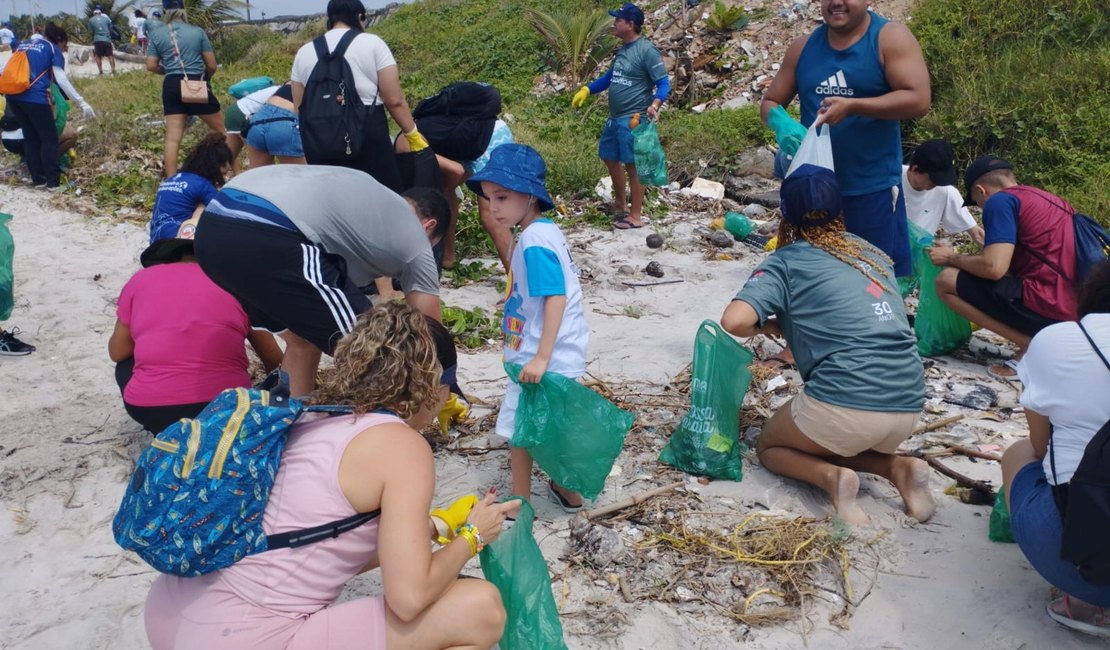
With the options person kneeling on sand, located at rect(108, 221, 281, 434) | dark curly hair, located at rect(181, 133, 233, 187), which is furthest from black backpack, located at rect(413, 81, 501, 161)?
person kneeling on sand, located at rect(108, 221, 281, 434)

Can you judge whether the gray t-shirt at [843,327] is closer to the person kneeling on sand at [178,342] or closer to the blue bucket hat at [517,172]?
the blue bucket hat at [517,172]

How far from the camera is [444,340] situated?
281 centimetres

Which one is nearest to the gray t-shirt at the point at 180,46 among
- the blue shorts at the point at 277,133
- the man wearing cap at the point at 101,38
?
the blue shorts at the point at 277,133

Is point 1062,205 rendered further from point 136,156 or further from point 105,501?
point 136,156

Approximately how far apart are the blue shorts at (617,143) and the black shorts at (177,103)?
336cm

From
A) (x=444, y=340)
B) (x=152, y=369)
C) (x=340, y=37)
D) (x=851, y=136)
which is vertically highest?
(x=340, y=37)

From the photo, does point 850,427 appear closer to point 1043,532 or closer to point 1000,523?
point 1000,523

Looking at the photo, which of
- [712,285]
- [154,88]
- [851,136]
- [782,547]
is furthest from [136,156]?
[782,547]

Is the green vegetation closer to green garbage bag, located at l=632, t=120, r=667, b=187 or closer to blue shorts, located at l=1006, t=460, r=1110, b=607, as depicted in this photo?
green garbage bag, located at l=632, t=120, r=667, b=187

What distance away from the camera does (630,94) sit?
23.9ft

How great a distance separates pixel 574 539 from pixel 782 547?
2.44 ft

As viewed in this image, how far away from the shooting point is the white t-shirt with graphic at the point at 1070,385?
2.46 metres

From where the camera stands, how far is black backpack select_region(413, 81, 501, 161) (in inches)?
229

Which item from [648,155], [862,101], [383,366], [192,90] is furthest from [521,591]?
[192,90]
